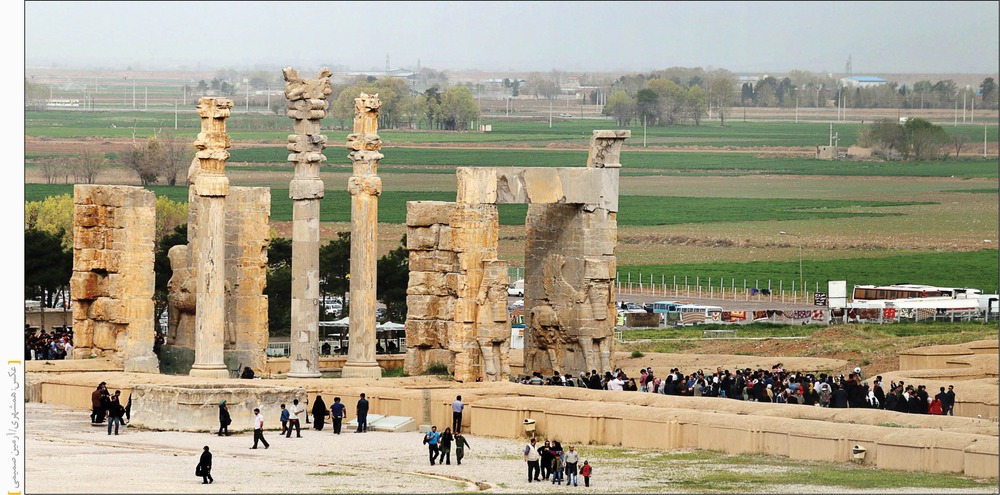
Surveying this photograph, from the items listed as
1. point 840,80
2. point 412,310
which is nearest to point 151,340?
point 412,310

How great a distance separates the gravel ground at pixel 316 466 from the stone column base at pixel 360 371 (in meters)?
5.53

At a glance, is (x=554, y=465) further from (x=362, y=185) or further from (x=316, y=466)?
(x=362, y=185)

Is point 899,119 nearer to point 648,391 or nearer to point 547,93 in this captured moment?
point 547,93

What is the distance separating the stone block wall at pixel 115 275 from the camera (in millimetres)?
46688

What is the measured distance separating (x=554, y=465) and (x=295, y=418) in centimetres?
712

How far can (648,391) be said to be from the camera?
45312 millimetres

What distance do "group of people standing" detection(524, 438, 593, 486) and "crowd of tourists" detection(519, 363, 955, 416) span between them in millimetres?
8871

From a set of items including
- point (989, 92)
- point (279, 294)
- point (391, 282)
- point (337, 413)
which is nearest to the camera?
point (337, 413)

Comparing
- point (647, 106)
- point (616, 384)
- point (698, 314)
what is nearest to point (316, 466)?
point (616, 384)

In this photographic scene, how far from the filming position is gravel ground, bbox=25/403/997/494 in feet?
102

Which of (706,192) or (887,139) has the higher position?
(887,139)

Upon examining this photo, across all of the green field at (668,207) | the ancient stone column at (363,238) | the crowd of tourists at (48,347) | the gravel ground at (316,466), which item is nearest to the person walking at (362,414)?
the gravel ground at (316,466)

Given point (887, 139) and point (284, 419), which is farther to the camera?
point (887, 139)

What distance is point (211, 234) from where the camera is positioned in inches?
1661
